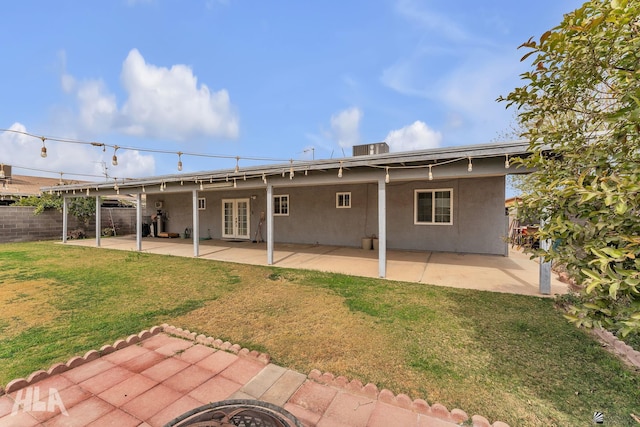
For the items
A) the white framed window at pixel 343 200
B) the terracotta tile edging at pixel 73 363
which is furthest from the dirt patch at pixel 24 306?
the white framed window at pixel 343 200

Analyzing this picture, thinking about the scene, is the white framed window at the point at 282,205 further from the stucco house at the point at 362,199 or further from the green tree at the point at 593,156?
the green tree at the point at 593,156

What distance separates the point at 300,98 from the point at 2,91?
9.69 meters

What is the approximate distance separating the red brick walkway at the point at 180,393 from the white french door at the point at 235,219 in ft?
32.3

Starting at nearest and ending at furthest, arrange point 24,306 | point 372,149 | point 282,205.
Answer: point 24,306 → point 372,149 → point 282,205

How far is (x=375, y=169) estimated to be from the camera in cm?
608

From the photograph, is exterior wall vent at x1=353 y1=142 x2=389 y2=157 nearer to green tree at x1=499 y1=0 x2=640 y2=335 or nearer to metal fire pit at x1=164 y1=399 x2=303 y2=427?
green tree at x1=499 y1=0 x2=640 y2=335

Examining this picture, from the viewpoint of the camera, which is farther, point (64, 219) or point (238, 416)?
point (64, 219)

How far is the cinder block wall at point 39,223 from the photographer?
11.9 meters

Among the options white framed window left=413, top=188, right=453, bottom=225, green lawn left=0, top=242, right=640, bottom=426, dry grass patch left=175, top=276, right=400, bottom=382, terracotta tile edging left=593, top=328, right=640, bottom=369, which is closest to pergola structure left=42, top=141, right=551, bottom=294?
green lawn left=0, top=242, right=640, bottom=426

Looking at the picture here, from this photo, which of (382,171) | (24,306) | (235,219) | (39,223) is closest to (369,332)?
(382,171)

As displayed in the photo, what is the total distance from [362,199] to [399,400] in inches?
327

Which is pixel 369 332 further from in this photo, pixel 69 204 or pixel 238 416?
pixel 69 204

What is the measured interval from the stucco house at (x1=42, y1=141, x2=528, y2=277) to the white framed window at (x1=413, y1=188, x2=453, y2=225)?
30 mm

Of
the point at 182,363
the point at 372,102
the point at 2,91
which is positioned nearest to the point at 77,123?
the point at 2,91
